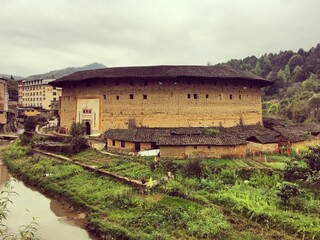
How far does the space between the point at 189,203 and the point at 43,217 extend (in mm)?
5758

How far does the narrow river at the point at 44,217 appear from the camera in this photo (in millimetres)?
10703

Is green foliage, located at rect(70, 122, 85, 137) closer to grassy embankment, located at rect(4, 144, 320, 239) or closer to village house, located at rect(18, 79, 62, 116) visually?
grassy embankment, located at rect(4, 144, 320, 239)

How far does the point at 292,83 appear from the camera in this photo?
59.2 m

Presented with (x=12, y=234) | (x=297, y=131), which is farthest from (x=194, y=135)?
(x=12, y=234)

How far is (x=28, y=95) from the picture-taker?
6012 centimetres

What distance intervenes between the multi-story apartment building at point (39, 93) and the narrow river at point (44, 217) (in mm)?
42956

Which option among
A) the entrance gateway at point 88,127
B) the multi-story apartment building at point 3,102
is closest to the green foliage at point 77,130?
the entrance gateway at point 88,127

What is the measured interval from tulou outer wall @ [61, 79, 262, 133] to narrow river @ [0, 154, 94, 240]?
365 inches

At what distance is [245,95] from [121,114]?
992 cm

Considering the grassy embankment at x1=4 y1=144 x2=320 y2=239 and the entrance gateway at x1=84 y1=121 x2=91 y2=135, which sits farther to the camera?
the entrance gateway at x1=84 y1=121 x2=91 y2=135

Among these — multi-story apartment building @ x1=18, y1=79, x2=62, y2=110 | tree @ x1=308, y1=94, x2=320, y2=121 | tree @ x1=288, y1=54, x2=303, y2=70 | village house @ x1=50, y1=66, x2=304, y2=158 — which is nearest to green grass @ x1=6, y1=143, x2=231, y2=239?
village house @ x1=50, y1=66, x2=304, y2=158

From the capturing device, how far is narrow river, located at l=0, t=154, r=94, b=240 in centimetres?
1070

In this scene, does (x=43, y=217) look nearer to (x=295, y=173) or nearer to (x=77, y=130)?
(x=295, y=173)

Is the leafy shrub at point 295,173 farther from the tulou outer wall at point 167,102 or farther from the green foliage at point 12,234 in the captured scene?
the tulou outer wall at point 167,102
